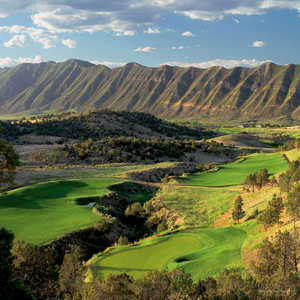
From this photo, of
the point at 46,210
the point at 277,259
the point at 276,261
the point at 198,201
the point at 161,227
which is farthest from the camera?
the point at 198,201

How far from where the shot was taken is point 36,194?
144 feet

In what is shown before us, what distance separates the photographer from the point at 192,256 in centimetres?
2500

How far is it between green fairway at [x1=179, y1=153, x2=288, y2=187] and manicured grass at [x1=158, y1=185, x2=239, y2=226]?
6.17 m

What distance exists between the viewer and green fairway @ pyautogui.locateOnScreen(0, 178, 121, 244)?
2975 cm

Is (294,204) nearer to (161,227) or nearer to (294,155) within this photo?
(161,227)

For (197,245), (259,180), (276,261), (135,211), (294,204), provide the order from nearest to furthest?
(276,261) → (294,204) → (197,245) → (135,211) → (259,180)

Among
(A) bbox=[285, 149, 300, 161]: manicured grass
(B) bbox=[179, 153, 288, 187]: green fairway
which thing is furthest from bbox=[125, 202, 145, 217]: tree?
(A) bbox=[285, 149, 300, 161]: manicured grass

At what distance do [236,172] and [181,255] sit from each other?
143 ft

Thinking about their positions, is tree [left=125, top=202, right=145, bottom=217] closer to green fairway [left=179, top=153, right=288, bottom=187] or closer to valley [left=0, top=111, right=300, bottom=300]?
valley [left=0, top=111, right=300, bottom=300]

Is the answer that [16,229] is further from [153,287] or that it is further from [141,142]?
[141,142]

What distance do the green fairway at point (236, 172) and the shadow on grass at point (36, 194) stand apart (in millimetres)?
21407

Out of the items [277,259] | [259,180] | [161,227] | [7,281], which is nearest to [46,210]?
[161,227]

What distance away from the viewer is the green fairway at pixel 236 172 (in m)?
59.2

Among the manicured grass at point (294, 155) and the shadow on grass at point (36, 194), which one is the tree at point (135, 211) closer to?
the shadow on grass at point (36, 194)
